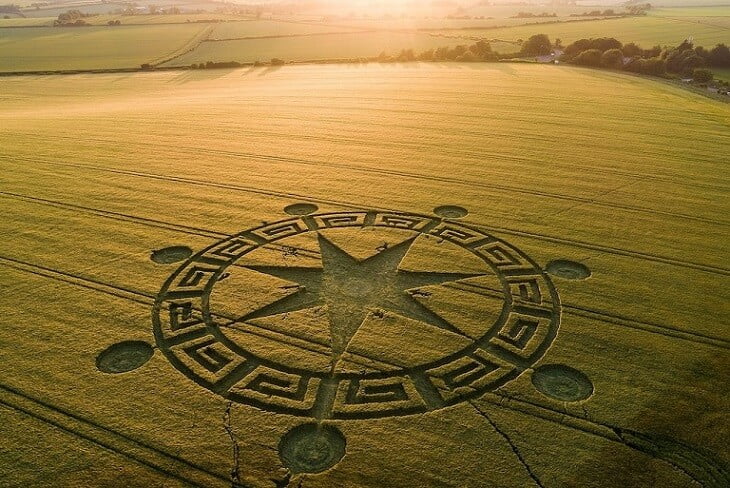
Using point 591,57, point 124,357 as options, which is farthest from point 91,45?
point 124,357

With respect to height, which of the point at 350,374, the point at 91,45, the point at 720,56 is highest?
the point at 91,45

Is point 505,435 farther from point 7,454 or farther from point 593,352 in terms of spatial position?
point 7,454

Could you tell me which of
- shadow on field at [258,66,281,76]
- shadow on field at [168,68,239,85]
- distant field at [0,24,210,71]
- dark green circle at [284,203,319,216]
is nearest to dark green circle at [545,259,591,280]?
dark green circle at [284,203,319,216]

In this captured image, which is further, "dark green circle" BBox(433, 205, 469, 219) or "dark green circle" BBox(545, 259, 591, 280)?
"dark green circle" BBox(433, 205, 469, 219)

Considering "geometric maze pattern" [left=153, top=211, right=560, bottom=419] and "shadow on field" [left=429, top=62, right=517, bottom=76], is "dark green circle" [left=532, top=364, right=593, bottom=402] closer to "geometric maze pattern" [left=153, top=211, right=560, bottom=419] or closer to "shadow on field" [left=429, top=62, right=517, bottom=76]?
"geometric maze pattern" [left=153, top=211, right=560, bottom=419]

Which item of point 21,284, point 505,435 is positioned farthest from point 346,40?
point 505,435

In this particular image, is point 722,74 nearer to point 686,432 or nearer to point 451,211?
point 451,211
